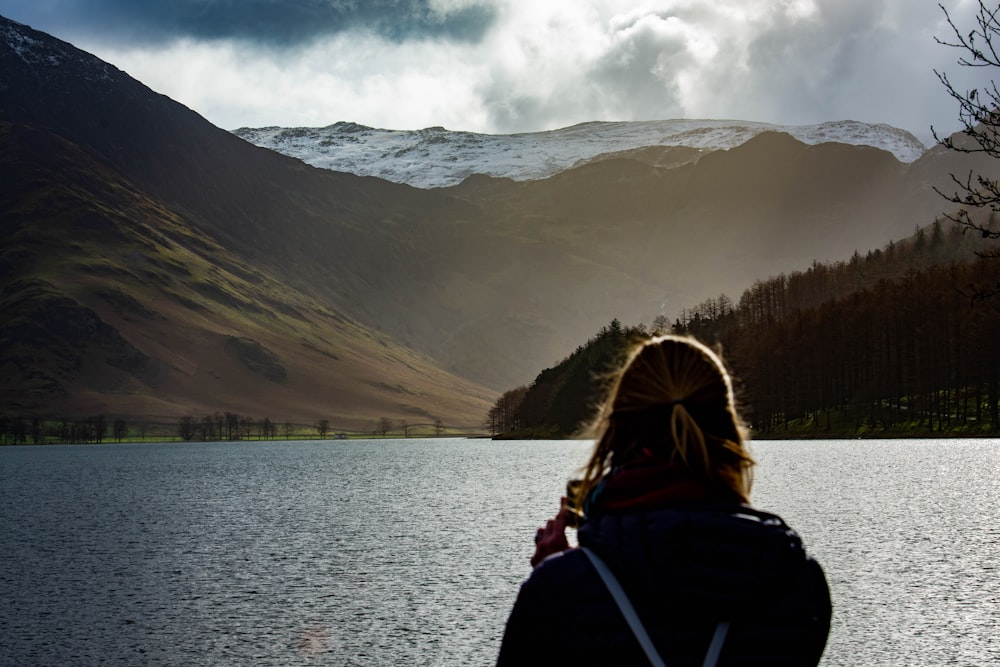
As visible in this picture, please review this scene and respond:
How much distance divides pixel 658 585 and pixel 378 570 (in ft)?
153

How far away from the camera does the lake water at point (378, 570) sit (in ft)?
110

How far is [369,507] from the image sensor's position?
296ft

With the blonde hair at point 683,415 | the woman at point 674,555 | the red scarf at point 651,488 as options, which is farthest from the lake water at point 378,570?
the red scarf at point 651,488

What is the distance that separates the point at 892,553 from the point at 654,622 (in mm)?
47751

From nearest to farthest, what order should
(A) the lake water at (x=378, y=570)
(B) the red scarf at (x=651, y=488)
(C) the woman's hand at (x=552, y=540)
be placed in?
(B) the red scarf at (x=651, y=488) < (C) the woman's hand at (x=552, y=540) < (A) the lake water at (x=378, y=570)

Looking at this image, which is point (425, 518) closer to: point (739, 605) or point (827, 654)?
point (827, 654)

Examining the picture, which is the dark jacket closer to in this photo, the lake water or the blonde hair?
the blonde hair

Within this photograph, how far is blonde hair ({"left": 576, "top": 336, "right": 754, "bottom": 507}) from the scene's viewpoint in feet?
20.6

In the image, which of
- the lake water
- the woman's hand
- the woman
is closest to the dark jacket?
the woman

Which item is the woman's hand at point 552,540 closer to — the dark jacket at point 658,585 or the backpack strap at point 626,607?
the dark jacket at point 658,585

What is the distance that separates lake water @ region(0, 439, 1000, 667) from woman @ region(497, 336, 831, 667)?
2526 cm

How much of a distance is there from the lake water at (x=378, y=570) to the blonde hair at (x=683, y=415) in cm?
2547

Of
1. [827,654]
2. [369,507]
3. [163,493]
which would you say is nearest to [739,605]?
[827,654]

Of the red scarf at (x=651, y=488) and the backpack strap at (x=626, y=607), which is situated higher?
the red scarf at (x=651, y=488)
